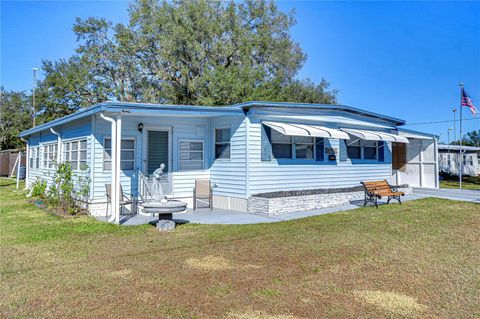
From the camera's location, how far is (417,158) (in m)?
16.9

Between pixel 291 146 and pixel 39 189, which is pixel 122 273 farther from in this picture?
pixel 39 189

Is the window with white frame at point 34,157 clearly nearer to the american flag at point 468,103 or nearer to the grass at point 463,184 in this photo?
the grass at point 463,184

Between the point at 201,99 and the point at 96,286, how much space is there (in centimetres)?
1860

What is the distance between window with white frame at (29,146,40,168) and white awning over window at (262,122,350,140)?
455 inches

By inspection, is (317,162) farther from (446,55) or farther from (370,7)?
(446,55)

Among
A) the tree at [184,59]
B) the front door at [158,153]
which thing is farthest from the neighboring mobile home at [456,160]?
the front door at [158,153]

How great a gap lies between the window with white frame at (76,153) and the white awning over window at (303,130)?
5419 millimetres

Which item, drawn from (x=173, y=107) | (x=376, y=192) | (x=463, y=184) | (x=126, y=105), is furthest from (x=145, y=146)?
(x=463, y=184)

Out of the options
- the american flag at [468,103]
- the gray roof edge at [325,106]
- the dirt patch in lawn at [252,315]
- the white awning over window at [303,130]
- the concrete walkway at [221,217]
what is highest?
the american flag at [468,103]

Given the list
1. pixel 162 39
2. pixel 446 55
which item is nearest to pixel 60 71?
pixel 162 39

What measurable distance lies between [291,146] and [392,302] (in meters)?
7.45

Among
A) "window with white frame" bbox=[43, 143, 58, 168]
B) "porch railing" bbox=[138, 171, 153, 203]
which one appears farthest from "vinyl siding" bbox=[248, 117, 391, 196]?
"window with white frame" bbox=[43, 143, 58, 168]

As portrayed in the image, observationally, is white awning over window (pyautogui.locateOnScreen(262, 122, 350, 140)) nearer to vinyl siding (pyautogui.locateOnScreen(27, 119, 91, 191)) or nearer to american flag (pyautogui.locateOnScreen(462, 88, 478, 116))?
vinyl siding (pyautogui.locateOnScreen(27, 119, 91, 191))

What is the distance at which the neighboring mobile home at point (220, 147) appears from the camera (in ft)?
30.4
